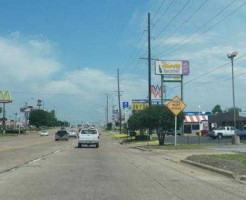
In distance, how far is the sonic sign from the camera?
267 feet

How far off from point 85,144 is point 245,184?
3475 centimetres

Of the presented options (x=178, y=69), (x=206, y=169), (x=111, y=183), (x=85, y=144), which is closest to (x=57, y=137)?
(x=178, y=69)

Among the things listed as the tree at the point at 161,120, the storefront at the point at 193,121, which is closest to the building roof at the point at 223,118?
the storefront at the point at 193,121

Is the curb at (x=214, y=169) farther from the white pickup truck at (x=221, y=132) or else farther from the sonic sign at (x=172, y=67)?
the sonic sign at (x=172, y=67)

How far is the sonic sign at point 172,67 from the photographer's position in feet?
267

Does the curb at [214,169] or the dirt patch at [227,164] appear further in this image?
the dirt patch at [227,164]

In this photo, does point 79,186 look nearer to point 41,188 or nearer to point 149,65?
point 41,188

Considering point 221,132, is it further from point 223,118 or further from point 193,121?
point 193,121

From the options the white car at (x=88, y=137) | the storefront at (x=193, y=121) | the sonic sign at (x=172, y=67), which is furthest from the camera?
the storefront at (x=193, y=121)

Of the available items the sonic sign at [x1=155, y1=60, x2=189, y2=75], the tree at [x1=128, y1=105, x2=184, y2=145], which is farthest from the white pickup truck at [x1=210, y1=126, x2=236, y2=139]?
the tree at [x1=128, y1=105, x2=184, y2=145]

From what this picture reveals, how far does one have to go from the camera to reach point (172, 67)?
81875 mm

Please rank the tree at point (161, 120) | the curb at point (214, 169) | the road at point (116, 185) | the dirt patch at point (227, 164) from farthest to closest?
the tree at point (161, 120) < the dirt patch at point (227, 164) < the curb at point (214, 169) < the road at point (116, 185)

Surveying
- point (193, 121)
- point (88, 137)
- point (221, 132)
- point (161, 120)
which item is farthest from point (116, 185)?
point (193, 121)

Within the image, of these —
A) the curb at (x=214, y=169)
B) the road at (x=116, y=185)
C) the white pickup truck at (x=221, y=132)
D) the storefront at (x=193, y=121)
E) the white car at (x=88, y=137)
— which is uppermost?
the storefront at (x=193, y=121)
